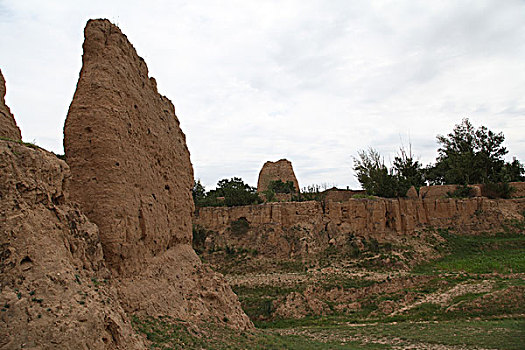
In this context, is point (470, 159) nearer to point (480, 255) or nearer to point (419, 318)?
point (480, 255)

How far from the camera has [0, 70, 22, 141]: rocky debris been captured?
9.27 meters

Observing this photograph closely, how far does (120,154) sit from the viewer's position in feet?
37.3

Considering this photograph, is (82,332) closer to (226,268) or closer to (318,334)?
(318,334)

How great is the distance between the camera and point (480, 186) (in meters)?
38.3

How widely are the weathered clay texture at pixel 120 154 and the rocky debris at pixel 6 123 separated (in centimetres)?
139

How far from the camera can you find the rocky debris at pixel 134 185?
35.3 feet

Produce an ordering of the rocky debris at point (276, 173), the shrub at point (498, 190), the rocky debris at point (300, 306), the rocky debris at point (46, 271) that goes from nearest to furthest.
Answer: the rocky debris at point (46, 271), the rocky debris at point (300, 306), the shrub at point (498, 190), the rocky debris at point (276, 173)

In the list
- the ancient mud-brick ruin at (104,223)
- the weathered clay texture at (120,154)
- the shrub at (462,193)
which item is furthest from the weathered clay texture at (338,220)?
the weathered clay texture at (120,154)

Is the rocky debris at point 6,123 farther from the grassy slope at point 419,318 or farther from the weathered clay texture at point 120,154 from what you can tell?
the grassy slope at point 419,318

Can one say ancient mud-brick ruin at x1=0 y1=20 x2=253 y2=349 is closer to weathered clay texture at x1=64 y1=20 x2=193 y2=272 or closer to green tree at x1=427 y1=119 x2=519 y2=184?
weathered clay texture at x1=64 y1=20 x2=193 y2=272

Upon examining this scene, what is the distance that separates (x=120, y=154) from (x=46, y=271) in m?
4.83

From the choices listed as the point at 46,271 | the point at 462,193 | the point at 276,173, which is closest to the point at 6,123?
the point at 46,271

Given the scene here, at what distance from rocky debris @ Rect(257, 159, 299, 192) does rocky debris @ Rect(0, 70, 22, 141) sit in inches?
2073

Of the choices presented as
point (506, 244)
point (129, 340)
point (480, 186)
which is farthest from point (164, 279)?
point (480, 186)
